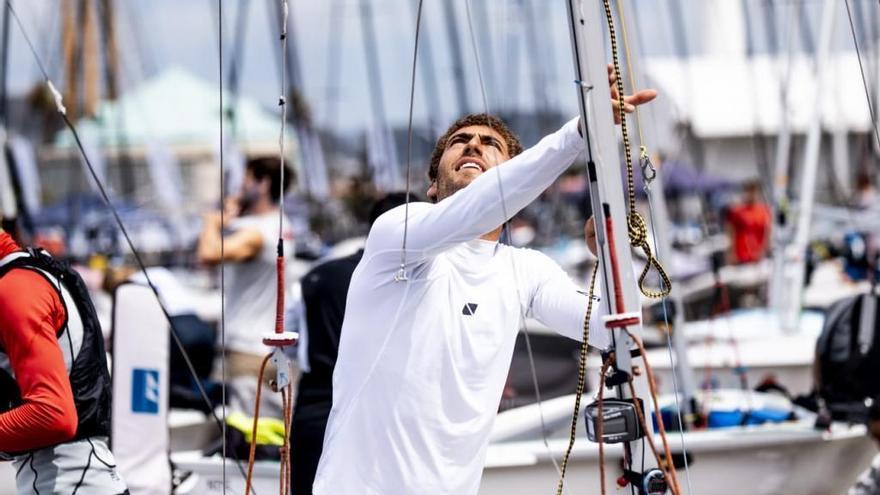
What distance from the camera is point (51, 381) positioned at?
9.81 feet

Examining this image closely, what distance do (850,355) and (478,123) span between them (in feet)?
11.5

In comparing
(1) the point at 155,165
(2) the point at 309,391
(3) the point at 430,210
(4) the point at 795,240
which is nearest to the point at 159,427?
(2) the point at 309,391

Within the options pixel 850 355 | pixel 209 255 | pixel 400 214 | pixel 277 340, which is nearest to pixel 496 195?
pixel 400 214

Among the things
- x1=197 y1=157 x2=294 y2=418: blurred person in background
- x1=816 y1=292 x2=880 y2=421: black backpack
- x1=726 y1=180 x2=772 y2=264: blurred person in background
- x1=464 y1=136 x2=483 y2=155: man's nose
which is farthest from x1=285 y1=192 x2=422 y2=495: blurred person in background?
x1=726 y1=180 x2=772 y2=264: blurred person in background

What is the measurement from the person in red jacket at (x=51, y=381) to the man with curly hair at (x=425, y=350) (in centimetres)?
65

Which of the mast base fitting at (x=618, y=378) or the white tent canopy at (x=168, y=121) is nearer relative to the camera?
the mast base fitting at (x=618, y=378)

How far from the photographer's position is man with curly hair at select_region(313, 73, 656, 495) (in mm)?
2748

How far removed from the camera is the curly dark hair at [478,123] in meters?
3.04

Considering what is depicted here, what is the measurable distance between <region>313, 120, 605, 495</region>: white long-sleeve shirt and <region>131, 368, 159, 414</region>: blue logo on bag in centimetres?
234

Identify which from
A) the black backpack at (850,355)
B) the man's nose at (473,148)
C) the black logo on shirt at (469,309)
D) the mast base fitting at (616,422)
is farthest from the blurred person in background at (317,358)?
the black backpack at (850,355)

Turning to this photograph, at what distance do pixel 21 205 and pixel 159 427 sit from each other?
7170 mm

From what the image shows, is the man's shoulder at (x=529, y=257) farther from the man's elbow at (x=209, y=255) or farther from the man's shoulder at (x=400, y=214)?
the man's elbow at (x=209, y=255)

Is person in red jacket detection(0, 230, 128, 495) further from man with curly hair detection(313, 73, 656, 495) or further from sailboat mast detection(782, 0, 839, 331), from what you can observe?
sailboat mast detection(782, 0, 839, 331)

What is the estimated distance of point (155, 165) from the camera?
67.4 ft
